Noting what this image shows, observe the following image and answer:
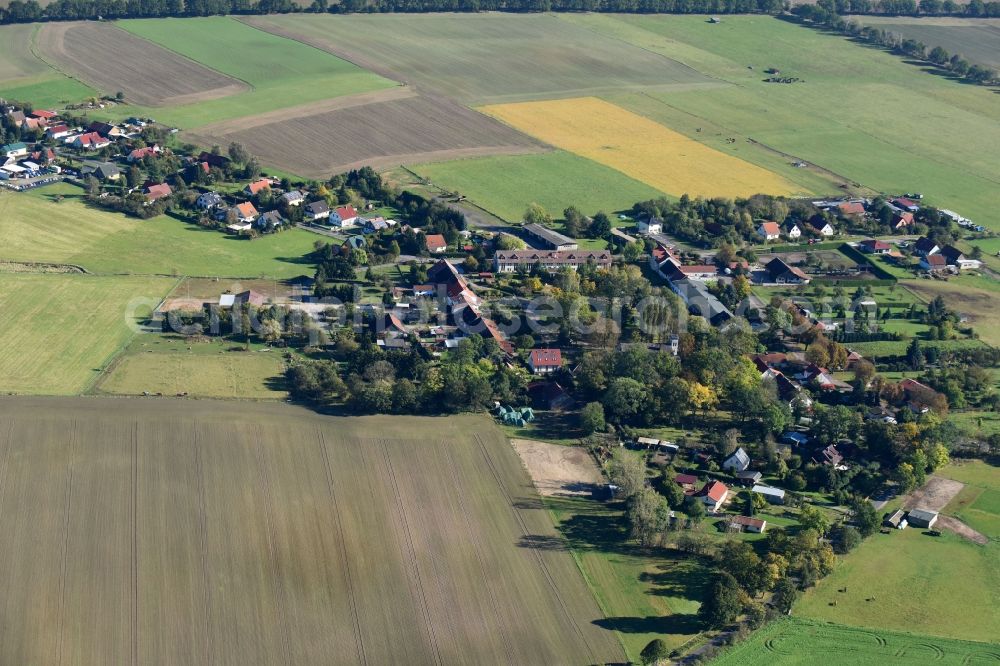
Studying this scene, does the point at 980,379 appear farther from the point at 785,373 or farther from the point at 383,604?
the point at 383,604

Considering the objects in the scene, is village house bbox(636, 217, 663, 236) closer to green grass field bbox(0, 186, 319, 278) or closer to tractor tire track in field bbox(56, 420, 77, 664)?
green grass field bbox(0, 186, 319, 278)

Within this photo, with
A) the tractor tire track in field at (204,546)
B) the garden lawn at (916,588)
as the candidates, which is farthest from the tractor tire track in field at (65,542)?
the garden lawn at (916,588)

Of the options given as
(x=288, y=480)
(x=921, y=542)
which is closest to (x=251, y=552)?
(x=288, y=480)

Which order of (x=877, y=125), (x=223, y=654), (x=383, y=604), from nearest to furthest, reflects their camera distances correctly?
(x=223, y=654)
(x=383, y=604)
(x=877, y=125)

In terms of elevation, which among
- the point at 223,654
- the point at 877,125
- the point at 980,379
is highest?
the point at 877,125

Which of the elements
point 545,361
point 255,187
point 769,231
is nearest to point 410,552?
point 545,361

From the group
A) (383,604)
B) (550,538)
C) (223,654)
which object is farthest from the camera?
(550,538)

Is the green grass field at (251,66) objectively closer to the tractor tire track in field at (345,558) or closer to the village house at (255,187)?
Result: the village house at (255,187)
